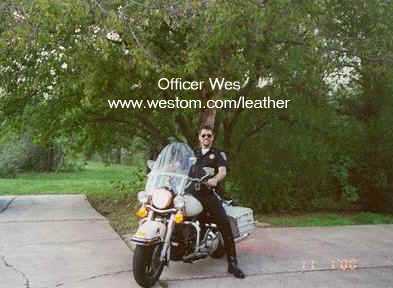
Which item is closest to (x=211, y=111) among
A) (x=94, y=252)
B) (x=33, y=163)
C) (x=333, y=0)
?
(x=333, y=0)

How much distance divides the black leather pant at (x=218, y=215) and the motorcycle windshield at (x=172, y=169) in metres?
0.34

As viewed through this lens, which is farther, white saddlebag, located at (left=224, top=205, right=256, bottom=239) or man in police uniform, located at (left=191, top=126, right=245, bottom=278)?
white saddlebag, located at (left=224, top=205, right=256, bottom=239)

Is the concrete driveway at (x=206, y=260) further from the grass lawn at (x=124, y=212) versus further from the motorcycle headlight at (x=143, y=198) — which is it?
the motorcycle headlight at (x=143, y=198)

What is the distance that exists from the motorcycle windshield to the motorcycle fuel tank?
0.42 ft

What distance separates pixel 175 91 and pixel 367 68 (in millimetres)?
Result: 3669

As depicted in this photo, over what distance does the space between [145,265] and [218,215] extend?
1093 mm

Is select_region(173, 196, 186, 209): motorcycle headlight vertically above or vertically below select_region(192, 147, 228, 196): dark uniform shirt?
below

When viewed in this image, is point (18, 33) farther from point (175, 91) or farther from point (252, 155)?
point (252, 155)

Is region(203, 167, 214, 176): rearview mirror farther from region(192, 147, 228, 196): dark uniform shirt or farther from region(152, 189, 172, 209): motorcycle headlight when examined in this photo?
region(152, 189, 172, 209): motorcycle headlight

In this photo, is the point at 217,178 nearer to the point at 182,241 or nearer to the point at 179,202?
the point at 179,202

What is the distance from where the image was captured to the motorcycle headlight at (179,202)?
510 cm

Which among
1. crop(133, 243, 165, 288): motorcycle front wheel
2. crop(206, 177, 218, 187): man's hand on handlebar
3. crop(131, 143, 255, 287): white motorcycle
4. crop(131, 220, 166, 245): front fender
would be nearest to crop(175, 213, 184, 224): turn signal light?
crop(131, 143, 255, 287): white motorcycle

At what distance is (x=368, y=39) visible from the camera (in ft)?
30.1

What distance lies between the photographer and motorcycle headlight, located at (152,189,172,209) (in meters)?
5.09
